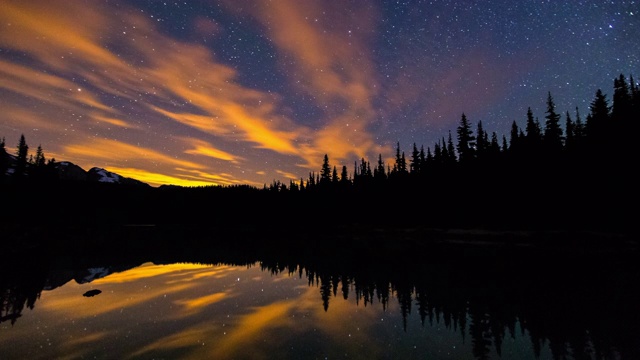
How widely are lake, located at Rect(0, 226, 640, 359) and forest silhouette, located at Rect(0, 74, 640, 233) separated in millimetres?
27683

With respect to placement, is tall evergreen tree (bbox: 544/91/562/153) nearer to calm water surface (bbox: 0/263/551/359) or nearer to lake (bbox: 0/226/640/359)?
lake (bbox: 0/226/640/359)

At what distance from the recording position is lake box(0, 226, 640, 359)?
10.4m

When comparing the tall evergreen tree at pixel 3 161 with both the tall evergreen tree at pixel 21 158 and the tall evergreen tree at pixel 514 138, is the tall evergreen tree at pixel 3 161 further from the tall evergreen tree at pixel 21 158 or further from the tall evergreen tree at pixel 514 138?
the tall evergreen tree at pixel 514 138

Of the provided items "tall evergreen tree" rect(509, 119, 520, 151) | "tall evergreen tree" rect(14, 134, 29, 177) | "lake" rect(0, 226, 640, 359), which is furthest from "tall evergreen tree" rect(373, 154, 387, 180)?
"tall evergreen tree" rect(14, 134, 29, 177)

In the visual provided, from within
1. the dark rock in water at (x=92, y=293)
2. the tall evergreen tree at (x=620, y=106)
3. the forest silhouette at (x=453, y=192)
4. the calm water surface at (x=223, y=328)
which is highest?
the tall evergreen tree at (x=620, y=106)

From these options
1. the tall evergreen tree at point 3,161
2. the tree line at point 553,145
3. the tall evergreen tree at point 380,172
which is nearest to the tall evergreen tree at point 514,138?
the tree line at point 553,145

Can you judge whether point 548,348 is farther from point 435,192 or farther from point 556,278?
point 435,192

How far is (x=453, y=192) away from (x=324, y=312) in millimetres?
65068

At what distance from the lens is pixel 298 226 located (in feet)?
331

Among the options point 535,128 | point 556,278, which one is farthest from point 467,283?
point 535,128

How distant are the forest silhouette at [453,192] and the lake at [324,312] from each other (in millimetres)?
27683

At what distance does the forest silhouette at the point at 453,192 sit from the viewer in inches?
1917

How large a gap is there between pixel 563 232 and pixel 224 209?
397 ft

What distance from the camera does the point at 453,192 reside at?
7262 cm
